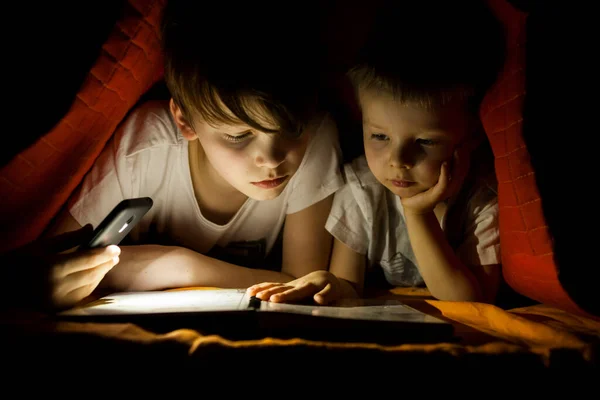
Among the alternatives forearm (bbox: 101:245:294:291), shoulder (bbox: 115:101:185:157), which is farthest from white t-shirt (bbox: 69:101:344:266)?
forearm (bbox: 101:245:294:291)

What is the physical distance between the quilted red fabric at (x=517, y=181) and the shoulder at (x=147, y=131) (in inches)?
23.1

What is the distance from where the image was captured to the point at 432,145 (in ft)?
3.05

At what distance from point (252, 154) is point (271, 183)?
0.26 ft

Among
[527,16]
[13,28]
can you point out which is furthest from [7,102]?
[527,16]

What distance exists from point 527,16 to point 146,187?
75 centimetres

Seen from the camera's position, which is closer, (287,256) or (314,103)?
(314,103)

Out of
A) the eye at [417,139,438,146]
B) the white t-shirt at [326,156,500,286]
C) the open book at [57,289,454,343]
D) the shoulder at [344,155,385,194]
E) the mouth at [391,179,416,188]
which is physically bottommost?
the open book at [57,289,454,343]

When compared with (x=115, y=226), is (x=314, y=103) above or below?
above

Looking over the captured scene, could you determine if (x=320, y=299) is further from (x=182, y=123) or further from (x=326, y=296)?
(x=182, y=123)

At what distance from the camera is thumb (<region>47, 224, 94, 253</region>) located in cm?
79

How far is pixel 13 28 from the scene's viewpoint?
939 mm

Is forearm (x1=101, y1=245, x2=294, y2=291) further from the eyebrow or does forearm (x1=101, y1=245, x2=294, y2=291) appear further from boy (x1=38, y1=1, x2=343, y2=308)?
the eyebrow

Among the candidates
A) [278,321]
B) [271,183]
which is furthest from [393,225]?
[278,321]

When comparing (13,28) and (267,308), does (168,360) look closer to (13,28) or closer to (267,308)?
(267,308)
